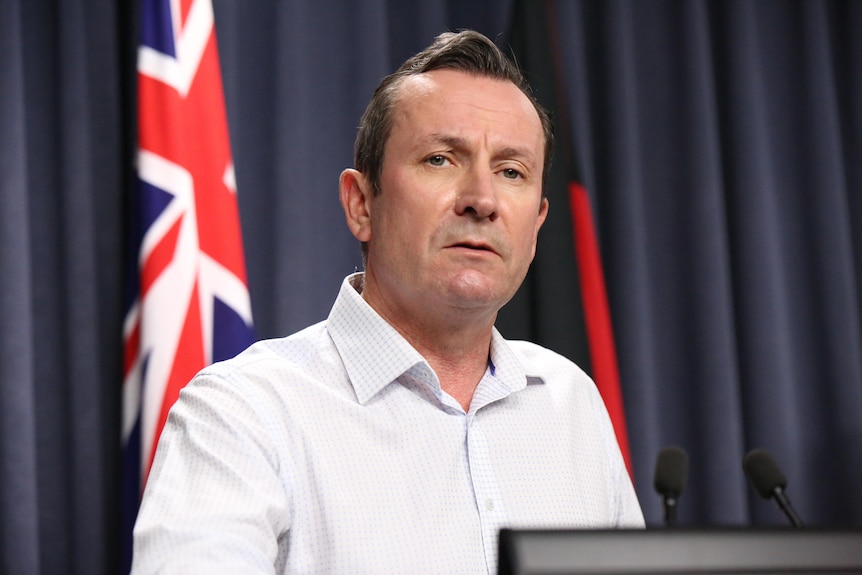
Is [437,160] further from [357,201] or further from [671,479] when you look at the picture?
[671,479]

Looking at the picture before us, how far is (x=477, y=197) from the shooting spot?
1.51m

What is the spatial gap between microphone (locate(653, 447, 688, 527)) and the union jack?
112cm

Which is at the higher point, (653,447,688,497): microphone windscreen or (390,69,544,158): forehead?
(390,69,544,158): forehead

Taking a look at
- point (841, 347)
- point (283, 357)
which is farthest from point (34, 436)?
point (841, 347)

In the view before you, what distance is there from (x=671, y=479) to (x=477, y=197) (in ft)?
2.27

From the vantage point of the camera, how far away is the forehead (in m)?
1.58

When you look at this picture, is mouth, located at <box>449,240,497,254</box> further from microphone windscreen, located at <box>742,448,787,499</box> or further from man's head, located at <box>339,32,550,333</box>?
microphone windscreen, located at <box>742,448,787,499</box>

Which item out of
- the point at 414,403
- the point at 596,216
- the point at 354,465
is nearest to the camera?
the point at 354,465

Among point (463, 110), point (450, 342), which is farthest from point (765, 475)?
point (463, 110)

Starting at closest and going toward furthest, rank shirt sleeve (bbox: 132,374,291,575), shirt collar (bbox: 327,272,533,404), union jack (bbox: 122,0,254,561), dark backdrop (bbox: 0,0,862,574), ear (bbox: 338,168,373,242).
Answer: shirt sleeve (bbox: 132,374,291,575), shirt collar (bbox: 327,272,533,404), ear (bbox: 338,168,373,242), union jack (bbox: 122,0,254,561), dark backdrop (bbox: 0,0,862,574)

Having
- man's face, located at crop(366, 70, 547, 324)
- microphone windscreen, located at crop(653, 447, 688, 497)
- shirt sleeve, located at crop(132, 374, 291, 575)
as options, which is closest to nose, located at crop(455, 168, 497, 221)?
man's face, located at crop(366, 70, 547, 324)

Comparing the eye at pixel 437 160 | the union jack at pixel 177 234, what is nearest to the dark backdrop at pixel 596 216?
the union jack at pixel 177 234

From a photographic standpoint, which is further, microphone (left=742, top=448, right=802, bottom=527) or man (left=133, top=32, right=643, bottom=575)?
microphone (left=742, top=448, right=802, bottom=527)

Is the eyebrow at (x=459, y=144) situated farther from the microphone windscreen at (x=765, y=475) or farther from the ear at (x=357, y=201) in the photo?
the microphone windscreen at (x=765, y=475)
